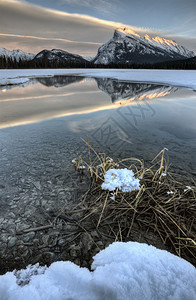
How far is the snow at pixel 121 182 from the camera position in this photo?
2342mm

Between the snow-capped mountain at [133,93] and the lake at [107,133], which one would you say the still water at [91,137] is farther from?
the snow-capped mountain at [133,93]

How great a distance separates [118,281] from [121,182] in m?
1.48

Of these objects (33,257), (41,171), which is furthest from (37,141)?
(33,257)

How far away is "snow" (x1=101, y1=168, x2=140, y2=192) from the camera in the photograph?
234cm

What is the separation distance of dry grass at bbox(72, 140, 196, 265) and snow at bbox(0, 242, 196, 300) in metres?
0.52

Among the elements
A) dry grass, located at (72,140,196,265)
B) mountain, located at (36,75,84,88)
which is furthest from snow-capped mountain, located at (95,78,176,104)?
dry grass, located at (72,140,196,265)

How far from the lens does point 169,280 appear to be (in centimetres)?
99

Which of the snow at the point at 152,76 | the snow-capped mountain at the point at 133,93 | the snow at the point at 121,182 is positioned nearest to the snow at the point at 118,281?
the snow at the point at 121,182

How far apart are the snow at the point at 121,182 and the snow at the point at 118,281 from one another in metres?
1.15

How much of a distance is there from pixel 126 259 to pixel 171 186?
1.58 meters

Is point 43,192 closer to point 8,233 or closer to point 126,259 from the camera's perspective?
point 8,233

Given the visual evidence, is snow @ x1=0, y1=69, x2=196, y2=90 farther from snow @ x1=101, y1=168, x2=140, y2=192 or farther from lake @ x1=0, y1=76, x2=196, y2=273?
snow @ x1=101, y1=168, x2=140, y2=192

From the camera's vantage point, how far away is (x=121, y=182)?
2.40 metres

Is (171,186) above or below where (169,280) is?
below
